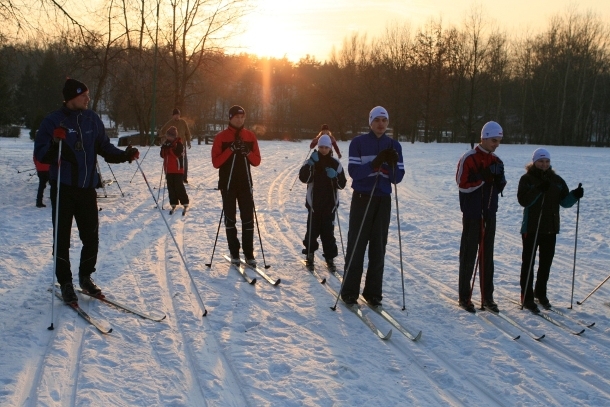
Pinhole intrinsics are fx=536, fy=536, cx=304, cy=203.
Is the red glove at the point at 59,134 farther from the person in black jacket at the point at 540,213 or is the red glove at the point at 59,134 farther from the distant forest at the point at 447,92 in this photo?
the distant forest at the point at 447,92

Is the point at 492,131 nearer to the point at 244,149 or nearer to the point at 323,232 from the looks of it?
the point at 323,232

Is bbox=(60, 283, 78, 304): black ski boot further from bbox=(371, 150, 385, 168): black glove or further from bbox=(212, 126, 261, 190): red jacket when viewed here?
bbox=(371, 150, 385, 168): black glove

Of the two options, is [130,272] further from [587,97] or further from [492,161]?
[587,97]

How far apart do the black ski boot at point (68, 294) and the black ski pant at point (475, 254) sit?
411 centimetres

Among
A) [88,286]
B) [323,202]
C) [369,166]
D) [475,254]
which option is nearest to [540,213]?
[475,254]

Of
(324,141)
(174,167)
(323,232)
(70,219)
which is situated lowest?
(323,232)

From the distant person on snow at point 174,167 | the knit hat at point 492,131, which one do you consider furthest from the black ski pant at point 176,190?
the knit hat at point 492,131

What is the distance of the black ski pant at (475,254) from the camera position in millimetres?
5848

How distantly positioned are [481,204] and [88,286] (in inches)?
169

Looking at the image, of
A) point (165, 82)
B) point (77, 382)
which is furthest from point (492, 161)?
point (165, 82)

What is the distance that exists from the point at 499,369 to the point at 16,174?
1611cm

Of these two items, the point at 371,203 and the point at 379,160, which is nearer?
the point at 379,160

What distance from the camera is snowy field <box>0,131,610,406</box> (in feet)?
12.8

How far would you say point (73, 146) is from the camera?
17.6 ft
